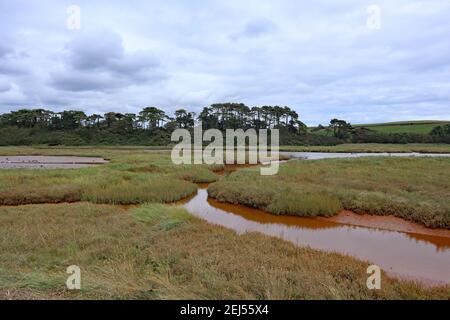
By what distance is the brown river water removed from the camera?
9.39 m

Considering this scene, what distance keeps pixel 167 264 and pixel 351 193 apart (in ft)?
41.2

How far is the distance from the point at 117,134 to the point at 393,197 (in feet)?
290

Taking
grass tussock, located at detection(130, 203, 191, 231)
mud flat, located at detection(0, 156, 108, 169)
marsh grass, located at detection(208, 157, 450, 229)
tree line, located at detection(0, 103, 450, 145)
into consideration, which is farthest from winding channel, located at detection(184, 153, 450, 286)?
tree line, located at detection(0, 103, 450, 145)

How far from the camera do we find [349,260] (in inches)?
332

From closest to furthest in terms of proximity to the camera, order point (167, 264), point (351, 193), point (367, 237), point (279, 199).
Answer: point (167, 264) < point (367, 237) < point (279, 199) < point (351, 193)

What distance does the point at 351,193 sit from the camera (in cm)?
1698

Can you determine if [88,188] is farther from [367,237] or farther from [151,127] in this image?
[151,127]

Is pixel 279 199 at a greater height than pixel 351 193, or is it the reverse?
pixel 351 193

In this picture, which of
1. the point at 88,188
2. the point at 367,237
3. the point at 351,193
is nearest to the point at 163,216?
the point at 367,237

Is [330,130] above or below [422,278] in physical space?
above

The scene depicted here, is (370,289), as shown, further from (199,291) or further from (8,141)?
(8,141)

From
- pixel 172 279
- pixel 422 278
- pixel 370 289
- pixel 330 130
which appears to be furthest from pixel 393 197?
pixel 330 130

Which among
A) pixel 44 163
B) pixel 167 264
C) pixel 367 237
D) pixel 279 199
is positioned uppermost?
pixel 44 163
